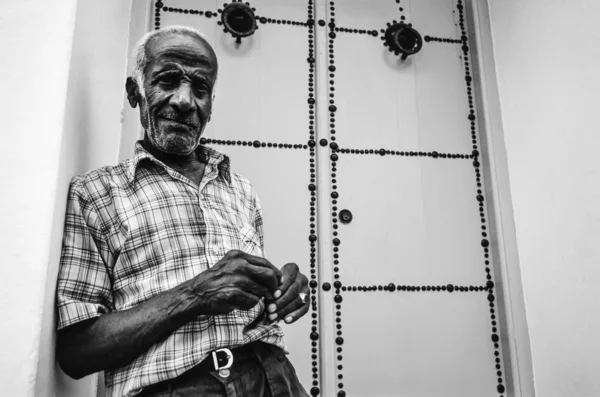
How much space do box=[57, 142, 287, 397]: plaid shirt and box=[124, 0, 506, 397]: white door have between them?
0.70 metres

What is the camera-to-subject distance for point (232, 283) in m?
0.82

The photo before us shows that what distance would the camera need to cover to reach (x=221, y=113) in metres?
1.76

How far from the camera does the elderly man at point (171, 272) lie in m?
0.82

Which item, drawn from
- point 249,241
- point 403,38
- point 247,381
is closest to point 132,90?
point 249,241

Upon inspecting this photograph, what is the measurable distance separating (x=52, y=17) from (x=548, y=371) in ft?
6.09

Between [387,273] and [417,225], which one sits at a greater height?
[417,225]

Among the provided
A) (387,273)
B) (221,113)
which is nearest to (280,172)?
(221,113)

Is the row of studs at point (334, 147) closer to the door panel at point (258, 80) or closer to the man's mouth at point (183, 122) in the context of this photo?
the door panel at point (258, 80)

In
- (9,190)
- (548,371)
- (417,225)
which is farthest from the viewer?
(417,225)

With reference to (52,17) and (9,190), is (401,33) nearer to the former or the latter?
(52,17)

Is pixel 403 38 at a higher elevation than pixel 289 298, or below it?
higher

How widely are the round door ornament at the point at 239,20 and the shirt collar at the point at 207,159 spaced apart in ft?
2.62

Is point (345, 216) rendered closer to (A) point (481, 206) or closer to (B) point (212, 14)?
(A) point (481, 206)

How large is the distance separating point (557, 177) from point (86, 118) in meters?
1.57
